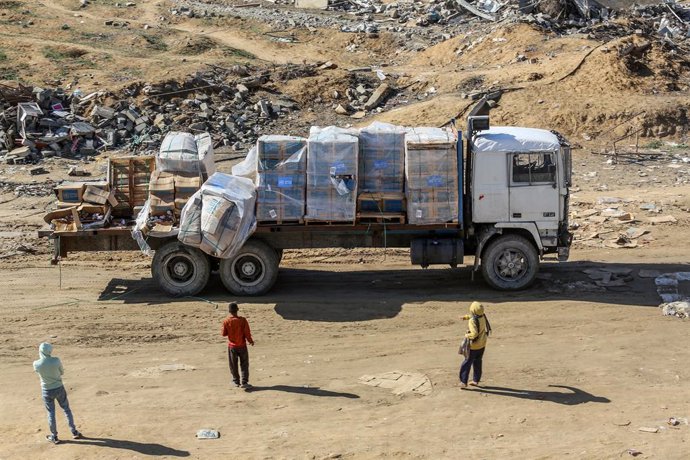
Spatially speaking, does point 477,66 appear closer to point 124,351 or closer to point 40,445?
point 124,351

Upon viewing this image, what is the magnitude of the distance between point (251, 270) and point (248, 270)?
5 centimetres

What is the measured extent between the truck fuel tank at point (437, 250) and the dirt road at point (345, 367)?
2.26ft

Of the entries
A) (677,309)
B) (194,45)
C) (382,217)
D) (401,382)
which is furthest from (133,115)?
(677,309)

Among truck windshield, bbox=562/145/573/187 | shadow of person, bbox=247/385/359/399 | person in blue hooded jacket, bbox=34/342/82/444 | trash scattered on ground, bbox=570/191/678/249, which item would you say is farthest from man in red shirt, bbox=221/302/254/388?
trash scattered on ground, bbox=570/191/678/249

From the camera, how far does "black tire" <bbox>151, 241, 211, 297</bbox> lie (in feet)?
51.1

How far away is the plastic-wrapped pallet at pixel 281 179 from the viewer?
50.1 ft

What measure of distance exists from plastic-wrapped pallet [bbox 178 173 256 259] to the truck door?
458cm

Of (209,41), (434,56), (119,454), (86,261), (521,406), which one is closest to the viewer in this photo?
(119,454)

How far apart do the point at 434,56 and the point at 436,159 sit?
22.8 meters

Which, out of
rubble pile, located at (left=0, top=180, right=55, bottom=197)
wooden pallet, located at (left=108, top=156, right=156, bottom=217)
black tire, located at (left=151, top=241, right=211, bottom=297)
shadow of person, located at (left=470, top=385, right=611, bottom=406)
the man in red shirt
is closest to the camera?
shadow of person, located at (left=470, top=385, right=611, bottom=406)

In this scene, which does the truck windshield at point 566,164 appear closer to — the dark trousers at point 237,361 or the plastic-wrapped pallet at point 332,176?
the plastic-wrapped pallet at point 332,176

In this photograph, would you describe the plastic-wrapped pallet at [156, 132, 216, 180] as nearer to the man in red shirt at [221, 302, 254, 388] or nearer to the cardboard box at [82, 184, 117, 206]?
the cardboard box at [82, 184, 117, 206]

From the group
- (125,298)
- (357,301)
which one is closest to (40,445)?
(125,298)

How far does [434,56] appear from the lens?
37.0 m
